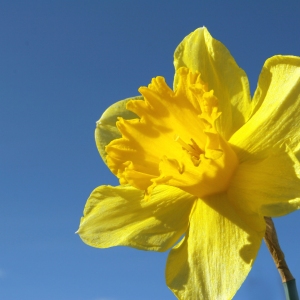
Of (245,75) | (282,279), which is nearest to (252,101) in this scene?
(245,75)

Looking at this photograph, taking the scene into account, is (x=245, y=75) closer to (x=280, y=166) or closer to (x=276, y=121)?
(x=276, y=121)

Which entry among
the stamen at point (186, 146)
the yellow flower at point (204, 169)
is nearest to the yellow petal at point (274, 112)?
the yellow flower at point (204, 169)

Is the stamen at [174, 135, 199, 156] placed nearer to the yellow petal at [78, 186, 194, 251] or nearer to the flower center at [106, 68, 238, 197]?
the flower center at [106, 68, 238, 197]

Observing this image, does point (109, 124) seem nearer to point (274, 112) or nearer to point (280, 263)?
point (274, 112)

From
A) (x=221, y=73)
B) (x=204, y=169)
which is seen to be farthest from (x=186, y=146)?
(x=221, y=73)

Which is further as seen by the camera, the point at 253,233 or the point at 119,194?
the point at 119,194

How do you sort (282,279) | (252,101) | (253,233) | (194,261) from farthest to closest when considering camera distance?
(252,101), (194,261), (253,233), (282,279)

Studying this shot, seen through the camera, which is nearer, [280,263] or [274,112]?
[280,263]

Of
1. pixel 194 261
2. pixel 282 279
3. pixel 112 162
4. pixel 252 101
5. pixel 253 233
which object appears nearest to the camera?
pixel 282 279
